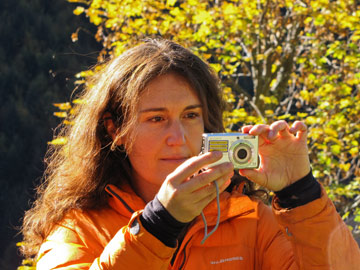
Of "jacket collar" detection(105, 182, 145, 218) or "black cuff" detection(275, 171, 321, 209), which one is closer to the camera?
"black cuff" detection(275, 171, 321, 209)

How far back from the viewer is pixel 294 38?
5883 mm

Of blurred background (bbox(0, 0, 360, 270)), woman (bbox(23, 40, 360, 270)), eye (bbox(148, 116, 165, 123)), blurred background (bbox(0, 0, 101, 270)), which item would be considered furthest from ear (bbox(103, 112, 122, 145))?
blurred background (bbox(0, 0, 101, 270))

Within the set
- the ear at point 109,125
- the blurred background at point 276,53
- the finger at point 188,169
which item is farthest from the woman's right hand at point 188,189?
the blurred background at point 276,53

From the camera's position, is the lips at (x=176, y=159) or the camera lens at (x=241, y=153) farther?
the lips at (x=176, y=159)

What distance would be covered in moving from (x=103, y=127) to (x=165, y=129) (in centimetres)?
44

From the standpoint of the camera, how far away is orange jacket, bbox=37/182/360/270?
150cm

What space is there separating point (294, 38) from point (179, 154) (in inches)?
172

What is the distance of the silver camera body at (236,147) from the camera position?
5.24 ft

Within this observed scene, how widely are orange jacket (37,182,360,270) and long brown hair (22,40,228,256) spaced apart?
0.11 metres

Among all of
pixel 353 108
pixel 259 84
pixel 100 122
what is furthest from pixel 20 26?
pixel 100 122

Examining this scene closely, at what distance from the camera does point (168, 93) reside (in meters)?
1.95

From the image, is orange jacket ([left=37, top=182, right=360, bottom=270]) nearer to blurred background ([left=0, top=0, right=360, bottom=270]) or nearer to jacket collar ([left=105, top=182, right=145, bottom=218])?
jacket collar ([left=105, top=182, right=145, bottom=218])

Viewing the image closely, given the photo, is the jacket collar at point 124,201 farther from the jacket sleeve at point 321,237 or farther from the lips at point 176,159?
the jacket sleeve at point 321,237

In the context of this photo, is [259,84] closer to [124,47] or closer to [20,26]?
[124,47]
